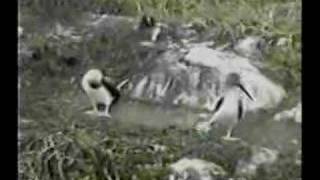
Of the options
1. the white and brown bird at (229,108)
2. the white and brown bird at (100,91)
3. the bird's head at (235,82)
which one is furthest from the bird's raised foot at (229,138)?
the white and brown bird at (100,91)

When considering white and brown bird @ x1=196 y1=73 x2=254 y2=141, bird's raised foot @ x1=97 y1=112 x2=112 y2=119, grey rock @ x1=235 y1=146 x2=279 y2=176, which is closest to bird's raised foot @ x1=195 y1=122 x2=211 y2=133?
white and brown bird @ x1=196 y1=73 x2=254 y2=141

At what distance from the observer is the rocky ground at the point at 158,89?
157 cm

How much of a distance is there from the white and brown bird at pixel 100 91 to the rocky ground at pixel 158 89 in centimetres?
2

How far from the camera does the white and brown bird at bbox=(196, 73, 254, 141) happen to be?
1588mm

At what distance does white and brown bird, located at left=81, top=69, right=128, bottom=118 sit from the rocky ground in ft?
0.05

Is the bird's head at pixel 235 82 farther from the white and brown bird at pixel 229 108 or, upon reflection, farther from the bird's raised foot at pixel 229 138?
the bird's raised foot at pixel 229 138

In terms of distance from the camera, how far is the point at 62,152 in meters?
1.57

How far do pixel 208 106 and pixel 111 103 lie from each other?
0.24 metres

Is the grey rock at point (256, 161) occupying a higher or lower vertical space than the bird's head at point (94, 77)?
lower

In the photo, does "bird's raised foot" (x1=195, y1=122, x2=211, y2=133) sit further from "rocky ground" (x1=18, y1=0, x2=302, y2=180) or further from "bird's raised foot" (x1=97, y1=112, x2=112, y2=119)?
"bird's raised foot" (x1=97, y1=112, x2=112, y2=119)
